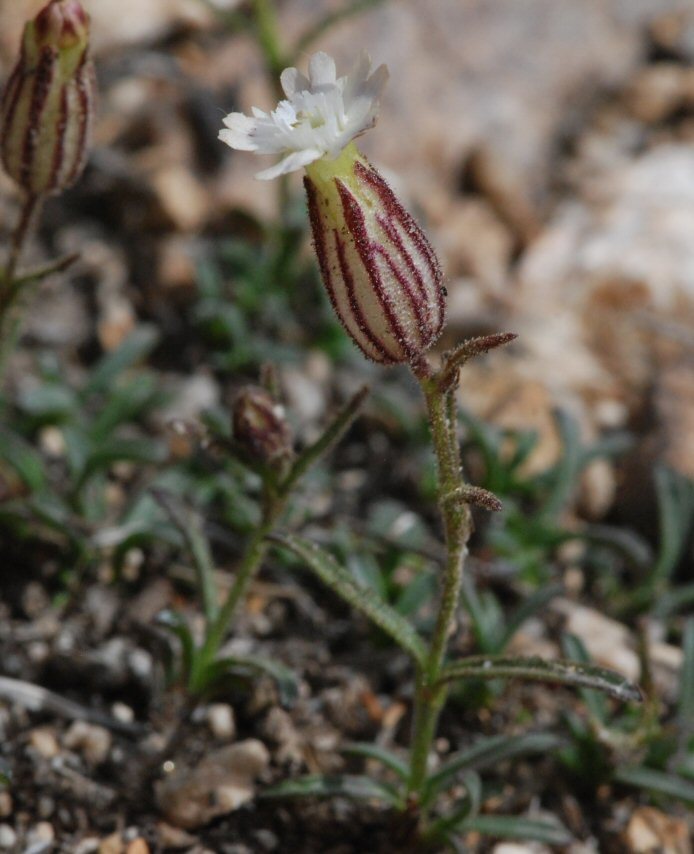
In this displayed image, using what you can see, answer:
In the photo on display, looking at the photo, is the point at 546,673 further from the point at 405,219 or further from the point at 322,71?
the point at 322,71

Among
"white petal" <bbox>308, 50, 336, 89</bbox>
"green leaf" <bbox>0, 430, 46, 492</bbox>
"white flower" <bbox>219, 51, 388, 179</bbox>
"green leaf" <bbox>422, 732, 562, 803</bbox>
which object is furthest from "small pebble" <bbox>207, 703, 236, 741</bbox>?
"white petal" <bbox>308, 50, 336, 89</bbox>

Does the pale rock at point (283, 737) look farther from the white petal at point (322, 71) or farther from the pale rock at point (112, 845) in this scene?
the white petal at point (322, 71)

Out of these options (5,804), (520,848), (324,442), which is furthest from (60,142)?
(520,848)

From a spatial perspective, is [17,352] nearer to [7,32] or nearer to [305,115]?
[7,32]

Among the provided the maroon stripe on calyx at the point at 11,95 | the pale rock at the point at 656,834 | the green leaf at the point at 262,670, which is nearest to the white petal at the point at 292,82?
the maroon stripe on calyx at the point at 11,95

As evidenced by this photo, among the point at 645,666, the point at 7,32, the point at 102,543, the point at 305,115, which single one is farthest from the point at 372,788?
the point at 7,32
